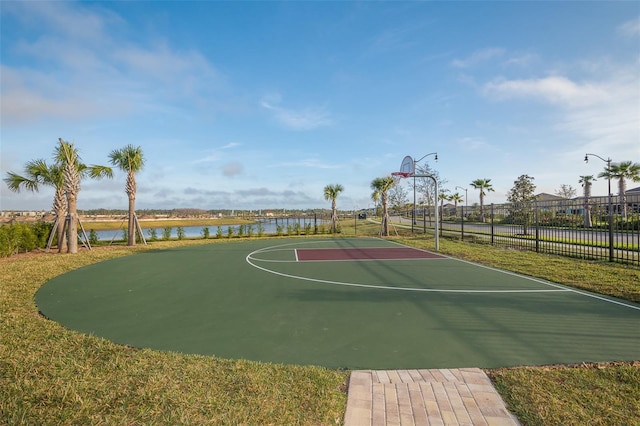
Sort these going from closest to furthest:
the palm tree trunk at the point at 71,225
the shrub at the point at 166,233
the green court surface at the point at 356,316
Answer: the green court surface at the point at 356,316
the palm tree trunk at the point at 71,225
the shrub at the point at 166,233

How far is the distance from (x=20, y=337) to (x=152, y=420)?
2.87 m

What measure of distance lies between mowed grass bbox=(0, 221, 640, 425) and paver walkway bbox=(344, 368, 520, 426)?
113 millimetres

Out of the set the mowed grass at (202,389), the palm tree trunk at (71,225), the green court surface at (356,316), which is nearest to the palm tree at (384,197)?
the green court surface at (356,316)

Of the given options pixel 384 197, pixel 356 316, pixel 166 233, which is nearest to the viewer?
pixel 356 316

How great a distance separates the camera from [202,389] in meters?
2.54

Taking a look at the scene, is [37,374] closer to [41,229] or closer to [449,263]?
[449,263]

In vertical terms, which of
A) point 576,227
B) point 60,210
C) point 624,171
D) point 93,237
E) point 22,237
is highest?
point 624,171

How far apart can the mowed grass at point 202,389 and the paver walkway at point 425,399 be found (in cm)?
11

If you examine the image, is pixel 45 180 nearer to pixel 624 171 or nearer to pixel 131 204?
pixel 131 204

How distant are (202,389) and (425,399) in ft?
6.08

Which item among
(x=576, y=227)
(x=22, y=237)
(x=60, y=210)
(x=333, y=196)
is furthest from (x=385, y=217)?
(x=22, y=237)

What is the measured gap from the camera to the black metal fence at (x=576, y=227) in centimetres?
848

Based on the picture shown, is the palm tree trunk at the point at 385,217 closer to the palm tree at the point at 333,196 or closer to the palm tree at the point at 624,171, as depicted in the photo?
the palm tree at the point at 333,196

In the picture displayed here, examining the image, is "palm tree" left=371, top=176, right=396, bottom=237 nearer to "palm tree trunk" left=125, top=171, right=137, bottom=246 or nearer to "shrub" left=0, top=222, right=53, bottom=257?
"palm tree trunk" left=125, top=171, right=137, bottom=246
